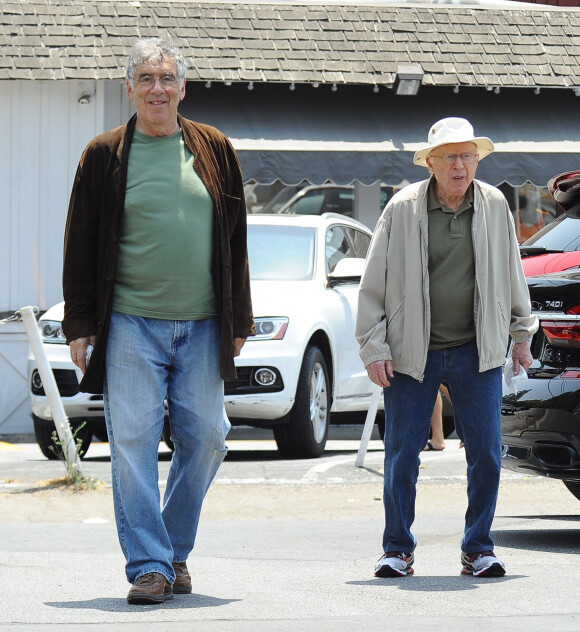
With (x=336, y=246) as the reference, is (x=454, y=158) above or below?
above

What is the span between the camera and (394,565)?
6277 mm

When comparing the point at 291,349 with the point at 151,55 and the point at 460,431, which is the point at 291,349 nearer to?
the point at 460,431

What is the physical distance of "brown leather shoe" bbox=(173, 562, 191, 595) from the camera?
5797 millimetres

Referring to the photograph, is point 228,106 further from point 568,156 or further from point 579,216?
point 579,216

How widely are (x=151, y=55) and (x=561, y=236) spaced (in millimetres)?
2793

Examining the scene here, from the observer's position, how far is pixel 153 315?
5715 millimetres

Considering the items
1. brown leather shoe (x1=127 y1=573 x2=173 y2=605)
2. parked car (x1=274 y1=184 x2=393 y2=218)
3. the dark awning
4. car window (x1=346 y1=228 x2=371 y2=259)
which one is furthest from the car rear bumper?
parked car (x1=274 y1=184 x2=393 y2=218)

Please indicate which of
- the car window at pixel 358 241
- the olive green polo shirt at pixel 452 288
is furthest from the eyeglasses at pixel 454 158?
the car window at pixel 358 241

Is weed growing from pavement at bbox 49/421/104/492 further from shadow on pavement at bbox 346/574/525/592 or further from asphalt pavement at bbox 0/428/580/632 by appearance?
shadow on pavement at bbox 346/574/525/592

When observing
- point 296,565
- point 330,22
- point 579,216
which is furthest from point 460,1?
point 296,565

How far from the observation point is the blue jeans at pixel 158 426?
5.59 meters

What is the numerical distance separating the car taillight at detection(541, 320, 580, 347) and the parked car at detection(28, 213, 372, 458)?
161 inches

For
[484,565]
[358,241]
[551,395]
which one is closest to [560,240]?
[551,395]

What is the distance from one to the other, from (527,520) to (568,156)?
790 cm
